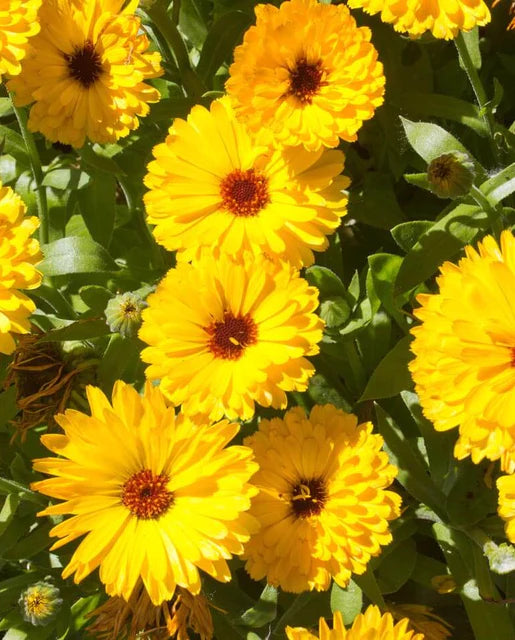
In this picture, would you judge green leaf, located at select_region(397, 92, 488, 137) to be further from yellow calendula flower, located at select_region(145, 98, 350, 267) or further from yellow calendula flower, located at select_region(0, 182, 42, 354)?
yellow calendula flower, located at select_region(0, 182, 42, 354)

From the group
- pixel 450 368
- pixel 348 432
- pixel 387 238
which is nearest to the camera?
pixel 450 368

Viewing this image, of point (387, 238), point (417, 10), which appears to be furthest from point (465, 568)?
point (417, 10)

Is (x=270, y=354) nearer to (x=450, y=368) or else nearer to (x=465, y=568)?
(x=450, y=368)

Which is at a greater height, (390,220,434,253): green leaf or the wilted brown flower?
(390,220,434,253): green leaf

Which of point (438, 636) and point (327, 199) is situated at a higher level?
point (327, 199)

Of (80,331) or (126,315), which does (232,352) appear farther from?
(80,331)

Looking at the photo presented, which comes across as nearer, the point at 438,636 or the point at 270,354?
the point at 270,354

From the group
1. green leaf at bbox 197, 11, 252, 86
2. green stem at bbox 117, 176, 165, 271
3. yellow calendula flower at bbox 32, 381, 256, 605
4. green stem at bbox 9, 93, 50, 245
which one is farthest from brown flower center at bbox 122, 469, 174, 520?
green leaf at bbox 197, 11, 252, 86
